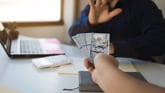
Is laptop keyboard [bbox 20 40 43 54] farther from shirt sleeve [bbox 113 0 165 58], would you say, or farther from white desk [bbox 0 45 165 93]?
shirt sleeve [bbox 113 0 165 58]

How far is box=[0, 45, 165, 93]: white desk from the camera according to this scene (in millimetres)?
1200

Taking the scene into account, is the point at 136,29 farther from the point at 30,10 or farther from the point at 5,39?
the point at 30,10

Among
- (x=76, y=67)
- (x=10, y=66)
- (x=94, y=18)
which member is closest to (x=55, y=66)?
(x=76, y=67)

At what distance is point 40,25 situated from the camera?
8.01 ft

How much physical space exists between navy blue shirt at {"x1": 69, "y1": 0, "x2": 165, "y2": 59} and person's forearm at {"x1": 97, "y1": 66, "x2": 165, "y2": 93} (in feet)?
1.93

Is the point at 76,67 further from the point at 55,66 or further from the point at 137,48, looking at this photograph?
the point at 137,48

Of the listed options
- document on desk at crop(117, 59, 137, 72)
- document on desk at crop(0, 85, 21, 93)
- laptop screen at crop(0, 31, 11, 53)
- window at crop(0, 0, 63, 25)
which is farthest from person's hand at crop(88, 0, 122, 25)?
window at crop(0, 0, 63, 25)

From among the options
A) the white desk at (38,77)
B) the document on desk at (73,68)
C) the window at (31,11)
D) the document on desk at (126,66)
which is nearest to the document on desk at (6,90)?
the white desk at (38,77)

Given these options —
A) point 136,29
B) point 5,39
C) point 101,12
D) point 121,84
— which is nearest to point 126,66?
point 101,12

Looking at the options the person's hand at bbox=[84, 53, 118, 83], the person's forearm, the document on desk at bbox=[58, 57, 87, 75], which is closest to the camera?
the person's forearm

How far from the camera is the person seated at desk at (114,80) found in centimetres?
85

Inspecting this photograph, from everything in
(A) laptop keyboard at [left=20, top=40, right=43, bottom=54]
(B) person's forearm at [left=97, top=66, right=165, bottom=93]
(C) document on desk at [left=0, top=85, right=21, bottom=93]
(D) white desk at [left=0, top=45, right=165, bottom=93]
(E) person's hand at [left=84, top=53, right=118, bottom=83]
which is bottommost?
(C) document on desk at [left=0, top=85, right=21, bottom=93]

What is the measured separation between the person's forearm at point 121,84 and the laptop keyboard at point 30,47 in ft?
2.24

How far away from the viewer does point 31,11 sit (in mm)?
2410
